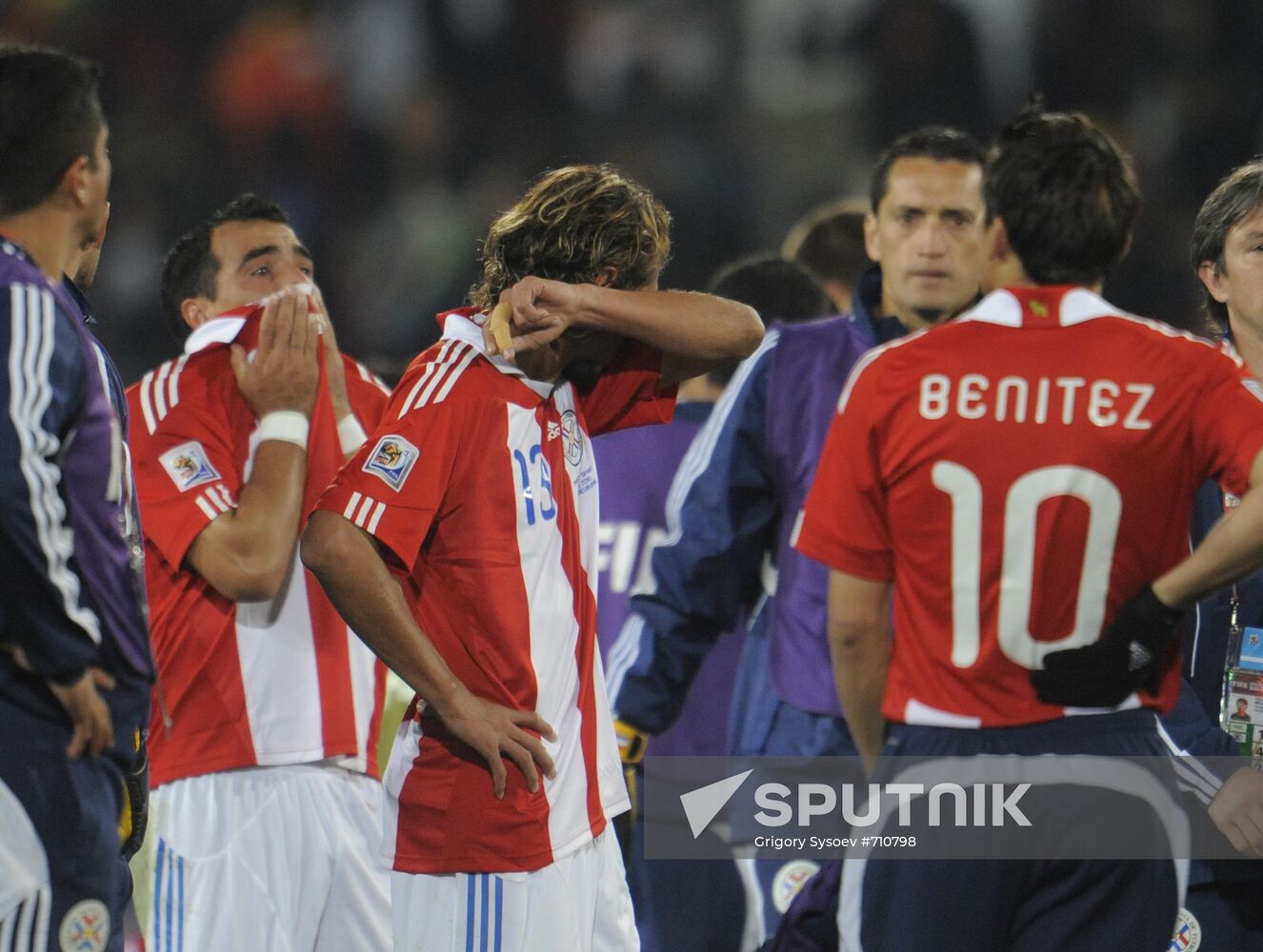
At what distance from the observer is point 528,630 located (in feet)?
9.93

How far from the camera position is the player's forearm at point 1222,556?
2.86 metres

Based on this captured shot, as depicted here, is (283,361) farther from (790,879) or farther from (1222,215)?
(1222,215)

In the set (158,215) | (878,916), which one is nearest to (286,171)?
(158,215)

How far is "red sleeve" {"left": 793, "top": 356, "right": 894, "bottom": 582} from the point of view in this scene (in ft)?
9.99

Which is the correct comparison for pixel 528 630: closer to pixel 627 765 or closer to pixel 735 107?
pixel 627 765

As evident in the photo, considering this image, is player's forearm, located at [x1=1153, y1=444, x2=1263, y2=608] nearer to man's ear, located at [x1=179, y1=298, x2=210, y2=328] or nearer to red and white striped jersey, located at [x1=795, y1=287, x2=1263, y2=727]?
red and white striped jersey, located at [x1=795, y1=287, x2=1263, y2=727]

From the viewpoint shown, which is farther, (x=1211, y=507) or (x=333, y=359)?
(x=333, y=359)

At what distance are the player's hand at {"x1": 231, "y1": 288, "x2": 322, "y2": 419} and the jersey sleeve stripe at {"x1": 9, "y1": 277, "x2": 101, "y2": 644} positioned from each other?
3.72 feet

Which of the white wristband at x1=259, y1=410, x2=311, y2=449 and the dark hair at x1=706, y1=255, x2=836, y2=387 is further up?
the dark hair at x1=706, y1=255, x2=836, y2=387

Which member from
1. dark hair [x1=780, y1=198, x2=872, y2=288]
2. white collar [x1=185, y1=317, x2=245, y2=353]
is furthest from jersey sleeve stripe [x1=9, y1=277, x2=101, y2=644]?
dark hair [x1=780, y1=198, x2=872, y2=288]

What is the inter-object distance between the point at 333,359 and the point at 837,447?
61.9 inches

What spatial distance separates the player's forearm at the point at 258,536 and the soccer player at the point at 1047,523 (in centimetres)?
135

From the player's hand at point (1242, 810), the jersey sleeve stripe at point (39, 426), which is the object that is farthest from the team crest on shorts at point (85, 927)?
the player's hand at point (1242, 810)

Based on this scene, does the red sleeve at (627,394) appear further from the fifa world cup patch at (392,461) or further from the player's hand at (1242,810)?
the player's hand at (1242,810)
